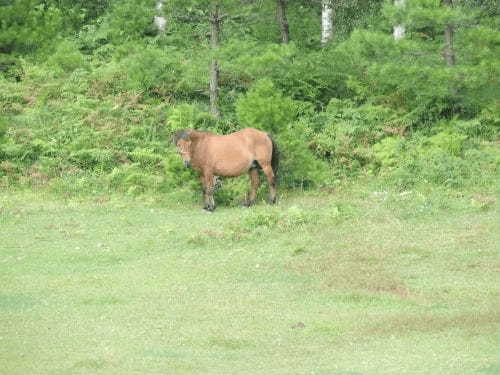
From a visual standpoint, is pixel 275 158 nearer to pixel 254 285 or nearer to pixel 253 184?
pixel 253 184

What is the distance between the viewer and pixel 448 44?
21422 millimetres

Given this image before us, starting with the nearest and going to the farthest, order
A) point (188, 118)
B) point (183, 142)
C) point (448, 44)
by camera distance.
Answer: point (183, 142) → point (448, 44) → point (188, 118)

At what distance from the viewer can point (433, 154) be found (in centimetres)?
2067

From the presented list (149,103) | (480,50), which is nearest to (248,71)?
(149,103)

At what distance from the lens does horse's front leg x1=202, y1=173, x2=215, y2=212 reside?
19.3 meters

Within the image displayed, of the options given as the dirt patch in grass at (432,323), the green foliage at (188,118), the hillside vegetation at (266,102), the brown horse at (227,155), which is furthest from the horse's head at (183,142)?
the dirt patch in grass at (432,323)

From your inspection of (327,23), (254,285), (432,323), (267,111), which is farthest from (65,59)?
(432,323)

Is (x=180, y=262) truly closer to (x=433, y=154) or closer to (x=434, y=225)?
(x=434, y=225)

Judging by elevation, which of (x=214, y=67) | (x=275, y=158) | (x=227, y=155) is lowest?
(x=275, y=158)

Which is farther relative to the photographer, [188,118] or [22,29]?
[188,118]

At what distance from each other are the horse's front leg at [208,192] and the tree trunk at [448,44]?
581 cm

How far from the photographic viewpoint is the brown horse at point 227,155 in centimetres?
1922

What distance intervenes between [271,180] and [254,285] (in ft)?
17.9

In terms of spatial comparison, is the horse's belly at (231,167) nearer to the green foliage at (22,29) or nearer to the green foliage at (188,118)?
the green foliage at (188,118)
